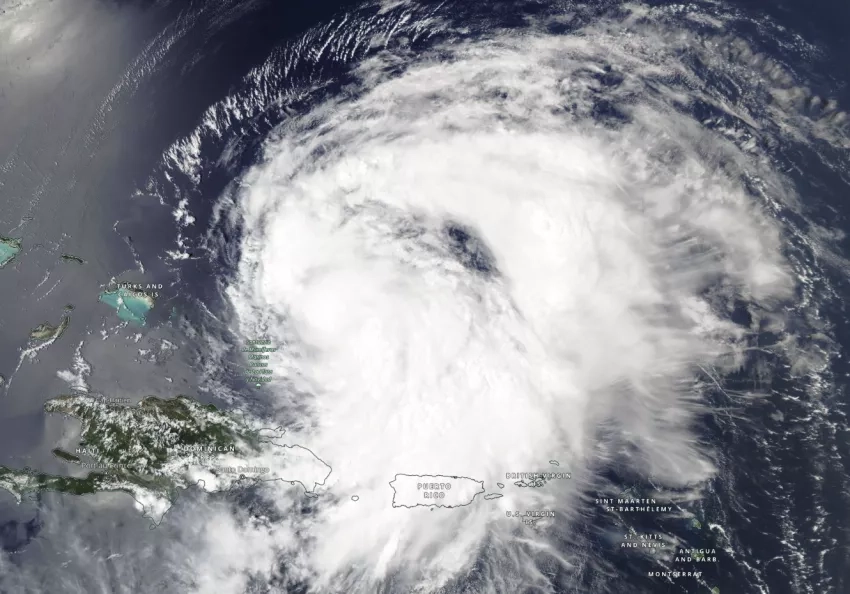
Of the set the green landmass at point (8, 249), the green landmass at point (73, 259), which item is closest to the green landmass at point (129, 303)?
the green landmass at point (73, 259)

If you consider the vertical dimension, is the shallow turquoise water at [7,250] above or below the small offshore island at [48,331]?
above

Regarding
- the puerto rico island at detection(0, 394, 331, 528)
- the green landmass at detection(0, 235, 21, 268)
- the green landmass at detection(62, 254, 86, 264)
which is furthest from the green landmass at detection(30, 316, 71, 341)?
the green landmass at detection(0, 235, 21, 268)

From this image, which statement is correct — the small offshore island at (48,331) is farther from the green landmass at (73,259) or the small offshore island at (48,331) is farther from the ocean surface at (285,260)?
the green landmass at (73,259)

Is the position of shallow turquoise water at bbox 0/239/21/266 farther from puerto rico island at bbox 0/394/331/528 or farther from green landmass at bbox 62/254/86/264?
puerto rico island at bbox 0/394/331/528

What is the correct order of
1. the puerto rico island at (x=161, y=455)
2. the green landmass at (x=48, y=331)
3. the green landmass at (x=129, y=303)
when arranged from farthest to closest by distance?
the green landmass at (x=129, y=303)
the green landmass at (x=48, y=331)
the puerto rico island at (x=161, y=455)

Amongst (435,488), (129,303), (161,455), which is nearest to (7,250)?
(129,303)

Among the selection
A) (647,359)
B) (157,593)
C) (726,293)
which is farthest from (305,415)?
(726,293)

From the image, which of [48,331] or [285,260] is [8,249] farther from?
[285,260]

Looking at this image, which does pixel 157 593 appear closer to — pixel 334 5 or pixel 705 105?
pixel 334 5
